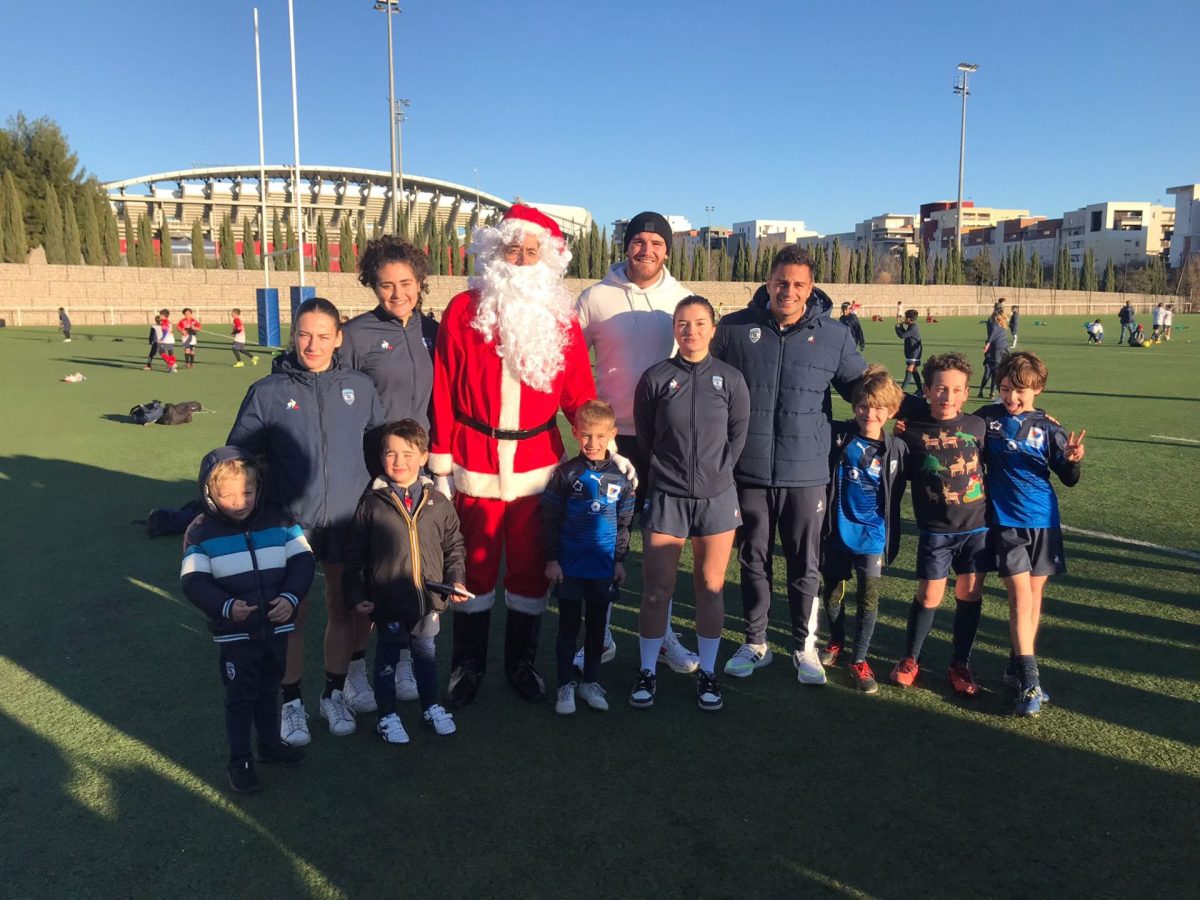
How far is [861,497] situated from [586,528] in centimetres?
135

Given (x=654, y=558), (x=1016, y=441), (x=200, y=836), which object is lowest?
(x=200, y=836)

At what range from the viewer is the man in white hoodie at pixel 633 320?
406 centimetres

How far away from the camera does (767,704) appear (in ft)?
12.3

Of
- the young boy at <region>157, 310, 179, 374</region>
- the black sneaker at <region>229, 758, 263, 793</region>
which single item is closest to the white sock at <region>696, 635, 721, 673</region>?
the black sneaker at <region>229, 758, 263, 793</region>

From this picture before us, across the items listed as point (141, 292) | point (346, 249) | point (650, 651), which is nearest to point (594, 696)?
point (650, 651)

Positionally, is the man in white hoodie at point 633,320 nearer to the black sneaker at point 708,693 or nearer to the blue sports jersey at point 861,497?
the black sneaker at point 708,693

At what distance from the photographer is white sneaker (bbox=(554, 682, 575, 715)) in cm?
364

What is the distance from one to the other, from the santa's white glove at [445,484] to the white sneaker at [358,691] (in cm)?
92

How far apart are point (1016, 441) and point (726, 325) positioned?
1424mm

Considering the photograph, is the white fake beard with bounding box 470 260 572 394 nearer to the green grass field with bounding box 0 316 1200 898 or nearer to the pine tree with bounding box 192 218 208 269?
the green grass field with bounding box 0 316 1200 898

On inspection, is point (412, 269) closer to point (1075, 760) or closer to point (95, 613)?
point (95, 613)

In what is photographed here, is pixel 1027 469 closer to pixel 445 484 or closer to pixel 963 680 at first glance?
pixel 963 680

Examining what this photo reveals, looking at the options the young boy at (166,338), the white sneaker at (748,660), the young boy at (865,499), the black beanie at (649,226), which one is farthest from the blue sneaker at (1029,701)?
the young boy at (166,338)

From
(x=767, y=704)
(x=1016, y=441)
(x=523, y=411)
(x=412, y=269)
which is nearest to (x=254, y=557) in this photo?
(x=523, y=411)
